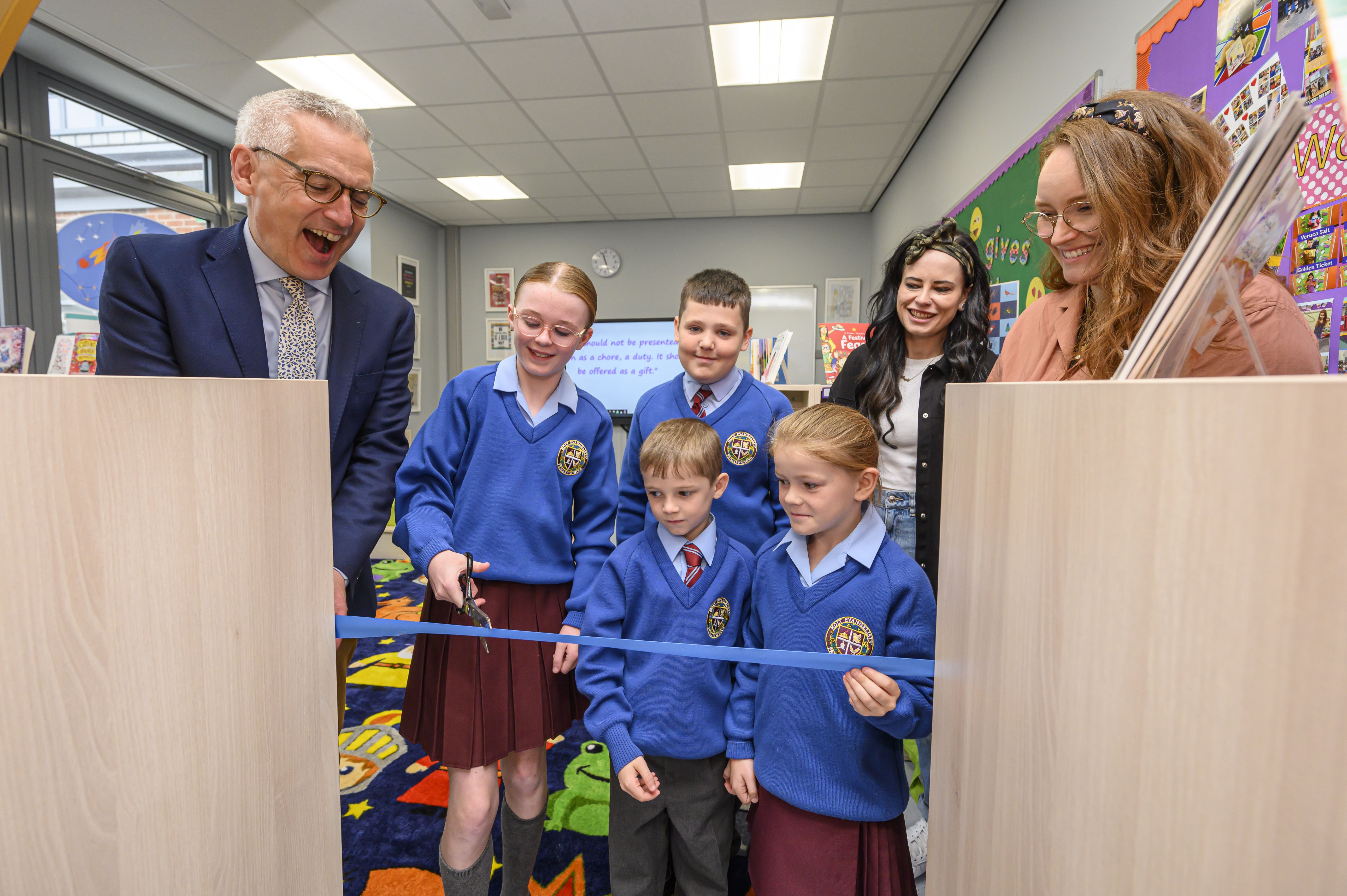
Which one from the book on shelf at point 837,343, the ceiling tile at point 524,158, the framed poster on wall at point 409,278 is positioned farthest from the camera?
the framed poster on wall at point 409,278

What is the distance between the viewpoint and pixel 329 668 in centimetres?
84

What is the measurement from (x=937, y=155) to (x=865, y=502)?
3.49 m

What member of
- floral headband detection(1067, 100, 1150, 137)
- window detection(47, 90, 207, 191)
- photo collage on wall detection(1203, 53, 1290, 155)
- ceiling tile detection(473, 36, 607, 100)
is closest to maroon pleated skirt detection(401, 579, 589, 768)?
floral headband detection(1067, 100, 1150, 137)

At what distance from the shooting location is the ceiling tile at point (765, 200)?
5.59 meters

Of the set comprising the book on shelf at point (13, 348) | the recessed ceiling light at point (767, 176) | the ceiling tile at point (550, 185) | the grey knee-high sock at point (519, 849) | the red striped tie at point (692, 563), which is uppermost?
the ceiling tile at point (550, 185)

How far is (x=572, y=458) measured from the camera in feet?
4.37

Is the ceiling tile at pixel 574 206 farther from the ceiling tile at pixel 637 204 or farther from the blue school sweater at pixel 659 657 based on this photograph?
the blue school sweater at pixel 659 657

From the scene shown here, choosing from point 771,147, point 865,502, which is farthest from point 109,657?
point 771,147

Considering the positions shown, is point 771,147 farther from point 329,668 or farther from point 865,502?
point 329,668

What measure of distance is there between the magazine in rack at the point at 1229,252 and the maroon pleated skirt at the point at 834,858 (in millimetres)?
860

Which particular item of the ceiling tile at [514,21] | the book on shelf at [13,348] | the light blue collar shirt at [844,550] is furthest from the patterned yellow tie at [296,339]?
the ceiling tile at [514,21]

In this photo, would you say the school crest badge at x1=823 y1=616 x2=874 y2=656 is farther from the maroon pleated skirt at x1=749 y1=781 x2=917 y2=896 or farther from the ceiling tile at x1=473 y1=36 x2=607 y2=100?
the ceiling tile at x1=473 y1=36 x2=607 y2=100

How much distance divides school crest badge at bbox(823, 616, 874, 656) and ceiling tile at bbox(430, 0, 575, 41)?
3.11 m

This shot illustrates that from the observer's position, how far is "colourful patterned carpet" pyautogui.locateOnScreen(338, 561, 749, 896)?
1.53 m
